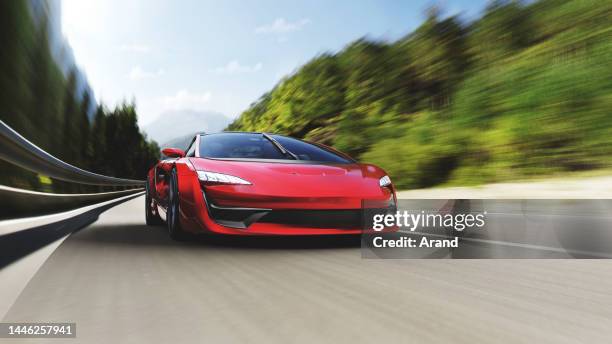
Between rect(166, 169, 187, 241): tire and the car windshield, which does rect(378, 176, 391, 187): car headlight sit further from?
rect(166, 169, 187, 241): tire

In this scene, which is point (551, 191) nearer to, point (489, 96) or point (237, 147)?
point (237, 147)

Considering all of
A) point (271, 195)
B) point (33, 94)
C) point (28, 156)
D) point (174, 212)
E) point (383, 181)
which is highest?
point (33, 94)

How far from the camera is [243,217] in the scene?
544 centimetres

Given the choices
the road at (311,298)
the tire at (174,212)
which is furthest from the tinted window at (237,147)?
the road at (311,298)

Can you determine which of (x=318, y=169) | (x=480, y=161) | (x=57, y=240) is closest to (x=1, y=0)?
(x=57, y=240)

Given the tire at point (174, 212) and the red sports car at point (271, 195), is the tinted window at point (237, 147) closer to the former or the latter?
the red sports car at point (271, 195)

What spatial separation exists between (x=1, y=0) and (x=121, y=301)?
8.63 meters

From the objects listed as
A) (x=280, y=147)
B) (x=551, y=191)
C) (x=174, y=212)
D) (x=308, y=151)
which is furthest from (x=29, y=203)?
(x=551, y=191)

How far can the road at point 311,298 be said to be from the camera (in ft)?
8.82

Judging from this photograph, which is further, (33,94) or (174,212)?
(33,94)

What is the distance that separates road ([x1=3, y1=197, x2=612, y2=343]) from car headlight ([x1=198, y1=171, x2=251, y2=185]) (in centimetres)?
62

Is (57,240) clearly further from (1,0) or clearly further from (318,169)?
(1,0)

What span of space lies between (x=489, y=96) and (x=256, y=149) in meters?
5.88

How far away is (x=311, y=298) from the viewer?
3.40 meters
